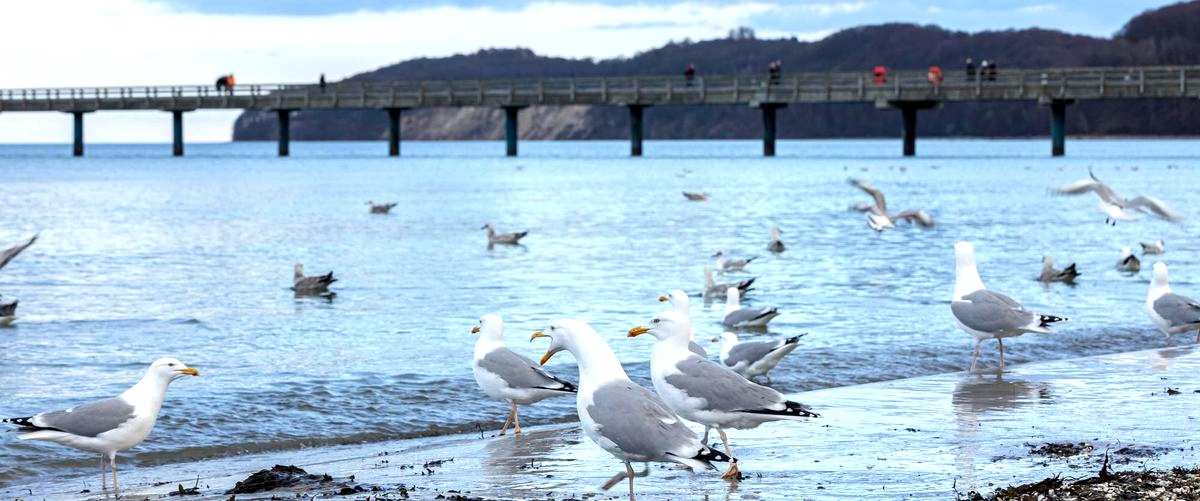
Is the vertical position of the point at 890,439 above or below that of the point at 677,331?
below

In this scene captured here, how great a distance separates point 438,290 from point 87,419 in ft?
40.3

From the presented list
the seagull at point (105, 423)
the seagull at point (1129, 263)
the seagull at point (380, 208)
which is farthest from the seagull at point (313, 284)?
the seagull at point (380, 208)

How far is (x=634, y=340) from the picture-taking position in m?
14.8

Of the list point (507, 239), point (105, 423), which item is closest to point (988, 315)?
point (105, 423)

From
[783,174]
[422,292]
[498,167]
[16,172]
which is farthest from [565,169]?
[422,292]

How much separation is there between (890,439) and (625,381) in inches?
85.4

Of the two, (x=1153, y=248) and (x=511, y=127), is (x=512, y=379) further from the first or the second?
(x=511, y=127)

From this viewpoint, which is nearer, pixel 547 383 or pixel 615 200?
pixel 547 383

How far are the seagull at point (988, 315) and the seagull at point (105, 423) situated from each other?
→ 6549 mm

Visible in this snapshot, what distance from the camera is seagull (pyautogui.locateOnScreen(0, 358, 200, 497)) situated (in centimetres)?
839

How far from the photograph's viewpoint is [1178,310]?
555 inches

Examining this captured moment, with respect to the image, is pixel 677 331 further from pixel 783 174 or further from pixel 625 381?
pixel 783 174

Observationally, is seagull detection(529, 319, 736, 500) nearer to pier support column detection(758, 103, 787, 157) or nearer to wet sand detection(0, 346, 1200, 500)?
wet sand detection(0, 346, 1200, 500)

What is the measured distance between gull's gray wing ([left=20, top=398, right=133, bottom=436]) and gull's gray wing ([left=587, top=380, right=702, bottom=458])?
2705mm
